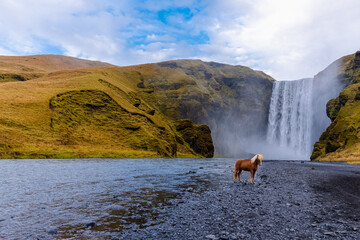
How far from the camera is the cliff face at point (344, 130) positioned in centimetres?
6838

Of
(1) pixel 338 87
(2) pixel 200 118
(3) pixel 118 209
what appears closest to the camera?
(3) pixel 118 209

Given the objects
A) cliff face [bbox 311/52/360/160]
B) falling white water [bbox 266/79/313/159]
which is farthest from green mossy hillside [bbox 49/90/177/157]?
falling white water [bbox 266/79/313/159]

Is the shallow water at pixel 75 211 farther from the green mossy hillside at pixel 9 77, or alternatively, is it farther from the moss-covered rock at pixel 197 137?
the green mossy hillside at pixel 9 77

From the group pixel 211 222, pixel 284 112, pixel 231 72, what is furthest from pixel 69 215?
pixel 231 72

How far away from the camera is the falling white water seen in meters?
115

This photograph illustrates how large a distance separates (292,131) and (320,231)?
12658 cm

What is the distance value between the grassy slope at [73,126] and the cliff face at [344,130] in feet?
191

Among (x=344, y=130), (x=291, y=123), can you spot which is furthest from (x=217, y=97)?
(x=344, y=130)

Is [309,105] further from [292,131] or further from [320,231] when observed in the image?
[320,231]

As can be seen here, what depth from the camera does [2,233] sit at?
21.3 ft

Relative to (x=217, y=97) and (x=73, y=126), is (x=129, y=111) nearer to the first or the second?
(x=73, y=126)

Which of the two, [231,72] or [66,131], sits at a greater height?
[231,72]

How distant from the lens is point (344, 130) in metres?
75.7

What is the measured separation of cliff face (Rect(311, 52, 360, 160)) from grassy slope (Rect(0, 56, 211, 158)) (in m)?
58.2
